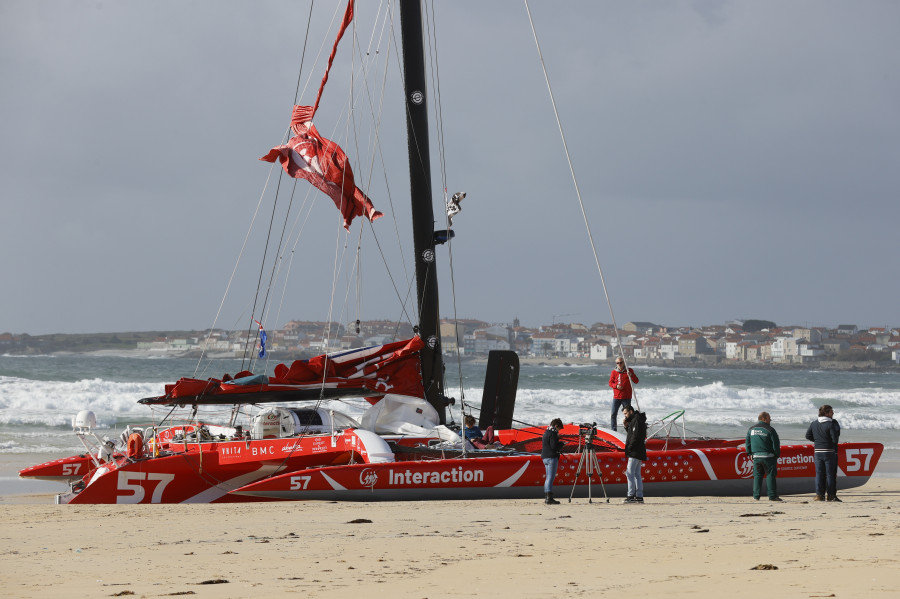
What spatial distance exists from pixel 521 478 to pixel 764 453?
9.78 feet

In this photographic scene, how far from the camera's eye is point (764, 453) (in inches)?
489

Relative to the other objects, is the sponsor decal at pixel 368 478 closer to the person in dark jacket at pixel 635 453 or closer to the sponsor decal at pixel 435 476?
the sponsor decal at pixel 435 476

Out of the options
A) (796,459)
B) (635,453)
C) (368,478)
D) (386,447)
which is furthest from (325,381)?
(796,459)

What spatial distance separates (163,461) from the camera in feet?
42.8

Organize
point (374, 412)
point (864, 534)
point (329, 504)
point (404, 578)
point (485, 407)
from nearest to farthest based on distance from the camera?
point (404, 578) → point (864, 534) → point (329, 504) → point (374, 412) → point (485, 407)

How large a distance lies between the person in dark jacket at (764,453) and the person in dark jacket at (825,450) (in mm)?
462

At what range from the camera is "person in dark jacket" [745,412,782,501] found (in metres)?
12.4

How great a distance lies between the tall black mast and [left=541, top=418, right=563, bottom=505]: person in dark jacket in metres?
2.94

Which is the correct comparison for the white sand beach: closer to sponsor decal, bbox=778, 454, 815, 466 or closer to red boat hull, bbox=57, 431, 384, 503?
red boat hull, bbox=57, 431, 384, 503

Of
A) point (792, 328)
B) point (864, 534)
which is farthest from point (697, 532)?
point (792, 328)

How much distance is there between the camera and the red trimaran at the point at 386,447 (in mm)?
12617

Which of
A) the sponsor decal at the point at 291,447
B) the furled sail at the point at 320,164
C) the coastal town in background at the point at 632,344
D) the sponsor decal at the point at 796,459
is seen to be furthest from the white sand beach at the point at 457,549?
the coastal town in background at the point at 632,344

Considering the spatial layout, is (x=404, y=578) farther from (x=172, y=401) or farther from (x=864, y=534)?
(x=172, y=401)

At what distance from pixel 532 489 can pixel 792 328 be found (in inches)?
5085
